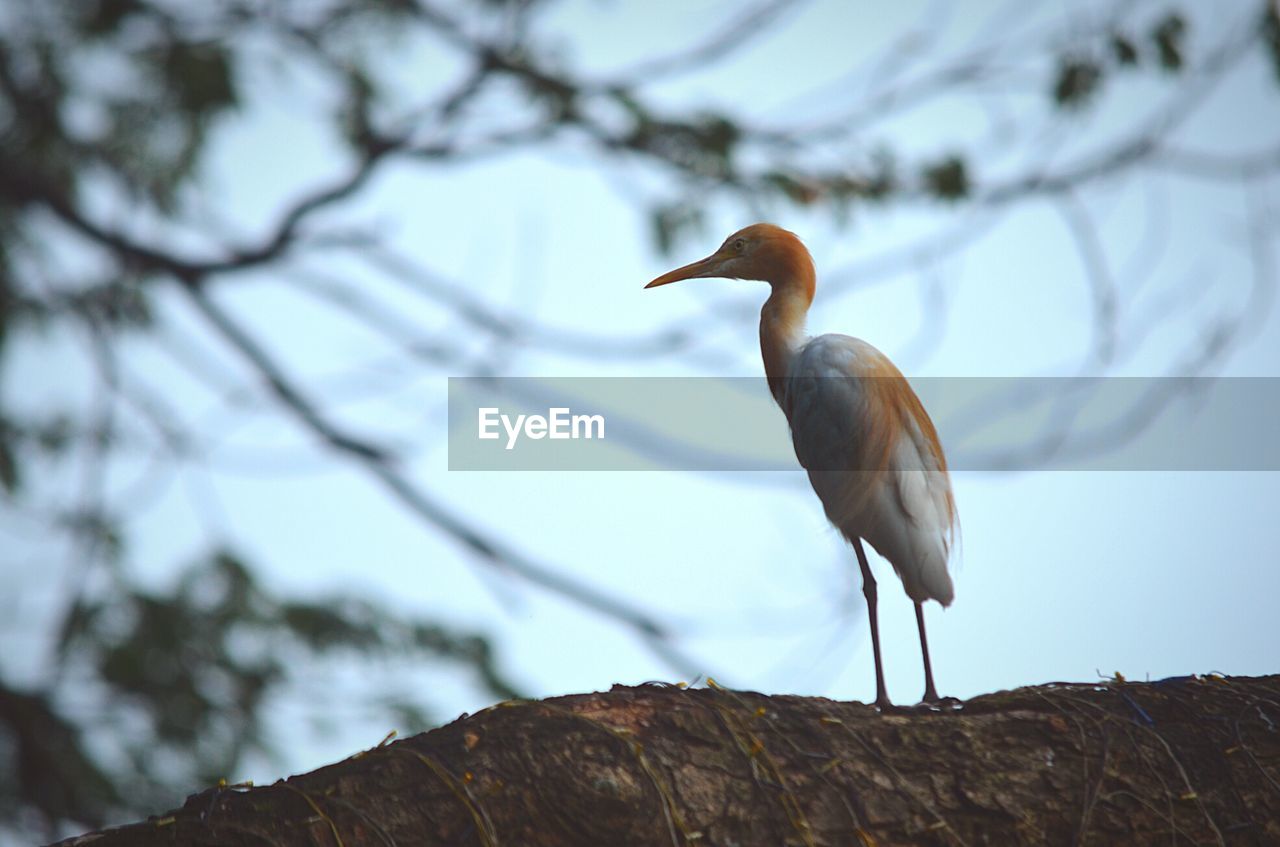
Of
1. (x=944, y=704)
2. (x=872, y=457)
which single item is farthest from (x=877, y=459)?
(x=944, y=704)

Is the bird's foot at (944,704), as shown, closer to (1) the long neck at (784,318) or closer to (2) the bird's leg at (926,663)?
(2) the bird's leg at (926,663)

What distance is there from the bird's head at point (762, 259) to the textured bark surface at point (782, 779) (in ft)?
6.20

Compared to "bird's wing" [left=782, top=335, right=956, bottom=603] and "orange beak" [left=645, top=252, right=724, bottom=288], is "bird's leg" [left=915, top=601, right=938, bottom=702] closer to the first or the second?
"bird's wing" [left=782, top=335, right=956, bottom=603]

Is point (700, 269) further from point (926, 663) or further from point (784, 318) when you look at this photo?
point (926, 663)

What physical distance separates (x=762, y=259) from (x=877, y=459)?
2.86 ft

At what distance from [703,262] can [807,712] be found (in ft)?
6.96

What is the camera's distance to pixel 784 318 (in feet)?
14.7

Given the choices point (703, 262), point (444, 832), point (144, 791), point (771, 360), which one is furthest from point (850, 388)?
point (144, 791)

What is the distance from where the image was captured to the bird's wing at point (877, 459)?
4.08 meters

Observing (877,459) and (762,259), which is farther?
(762,259)

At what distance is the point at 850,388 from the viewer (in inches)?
164

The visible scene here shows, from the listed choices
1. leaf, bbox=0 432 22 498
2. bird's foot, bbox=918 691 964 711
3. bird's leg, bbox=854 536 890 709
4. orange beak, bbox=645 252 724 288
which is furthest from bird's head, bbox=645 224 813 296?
leaf, bbox=0 432 22 498

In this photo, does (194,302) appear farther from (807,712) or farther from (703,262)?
(807,712)

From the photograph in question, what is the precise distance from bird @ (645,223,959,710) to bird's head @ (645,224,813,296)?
22 cm
